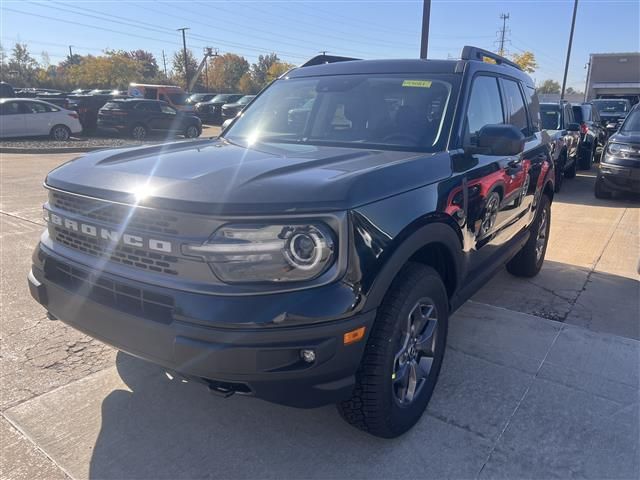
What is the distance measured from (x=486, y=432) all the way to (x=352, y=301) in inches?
48.9

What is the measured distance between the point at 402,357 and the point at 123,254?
139 centimetres

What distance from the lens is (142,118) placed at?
19562mm

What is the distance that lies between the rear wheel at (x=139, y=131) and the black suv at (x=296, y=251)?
17.7 meters

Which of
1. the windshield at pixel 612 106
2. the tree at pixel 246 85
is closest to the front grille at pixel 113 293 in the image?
the windshield at pixel 612 106

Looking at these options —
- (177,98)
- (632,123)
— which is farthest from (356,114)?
(177,98)

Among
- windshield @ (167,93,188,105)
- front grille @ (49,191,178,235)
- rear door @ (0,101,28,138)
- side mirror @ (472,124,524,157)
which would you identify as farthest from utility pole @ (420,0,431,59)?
windshield @ (167,93,188,105)

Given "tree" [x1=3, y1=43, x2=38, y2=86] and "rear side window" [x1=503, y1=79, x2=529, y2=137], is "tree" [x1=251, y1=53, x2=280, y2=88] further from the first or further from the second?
"rear side window" [x1=503, y1=79, x2=529, y2=137]

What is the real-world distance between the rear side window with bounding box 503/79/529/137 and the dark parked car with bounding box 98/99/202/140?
17399 mm

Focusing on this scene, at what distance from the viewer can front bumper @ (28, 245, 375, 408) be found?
199 cm

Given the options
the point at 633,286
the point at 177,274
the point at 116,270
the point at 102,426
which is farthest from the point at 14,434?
the point at 633,286

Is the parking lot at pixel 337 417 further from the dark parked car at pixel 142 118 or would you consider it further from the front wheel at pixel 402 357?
the dark parked car at pixel 142 118

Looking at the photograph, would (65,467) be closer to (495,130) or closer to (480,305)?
(495,130)

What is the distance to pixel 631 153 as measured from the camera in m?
9.08

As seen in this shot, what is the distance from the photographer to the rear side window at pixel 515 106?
13.5ft
